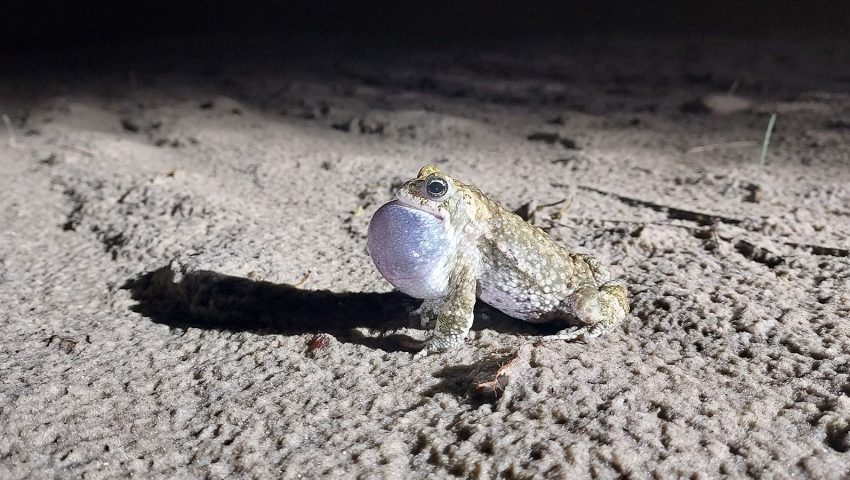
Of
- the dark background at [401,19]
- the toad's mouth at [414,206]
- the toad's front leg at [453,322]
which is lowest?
the toad's front leg at [453,322]

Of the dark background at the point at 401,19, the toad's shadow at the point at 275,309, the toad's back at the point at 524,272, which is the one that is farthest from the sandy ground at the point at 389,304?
the dark background at the point at 401,19

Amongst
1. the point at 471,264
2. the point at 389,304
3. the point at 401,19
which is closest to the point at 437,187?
the point at 471,264

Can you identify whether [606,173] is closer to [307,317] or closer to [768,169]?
[768,169]

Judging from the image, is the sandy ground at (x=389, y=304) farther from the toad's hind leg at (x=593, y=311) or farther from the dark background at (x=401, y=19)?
the dark background at (x=401, y=19)

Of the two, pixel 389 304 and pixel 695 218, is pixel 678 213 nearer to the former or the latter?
pixel 695 218

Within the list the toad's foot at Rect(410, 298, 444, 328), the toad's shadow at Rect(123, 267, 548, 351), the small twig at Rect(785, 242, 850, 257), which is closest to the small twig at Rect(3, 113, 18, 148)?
the toad's shadow at Rect(123, 267, 548, 351)

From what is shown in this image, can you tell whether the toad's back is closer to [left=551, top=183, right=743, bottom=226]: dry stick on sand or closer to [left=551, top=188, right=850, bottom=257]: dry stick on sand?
[left=551, top=188, right=850, bottom=257]: dry stick on sand
